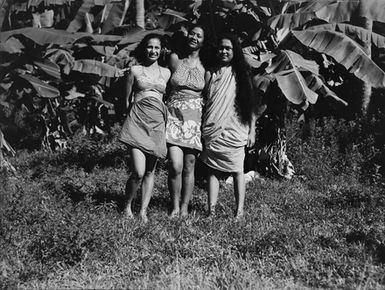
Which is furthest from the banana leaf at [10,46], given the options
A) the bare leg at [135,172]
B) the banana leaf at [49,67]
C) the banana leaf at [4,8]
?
the bare leg at [135,172]

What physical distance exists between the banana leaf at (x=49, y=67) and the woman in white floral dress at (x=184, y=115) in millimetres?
3051

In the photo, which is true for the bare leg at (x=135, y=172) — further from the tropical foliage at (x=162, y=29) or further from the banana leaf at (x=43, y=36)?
the banana leaf at (x=43, y=36)

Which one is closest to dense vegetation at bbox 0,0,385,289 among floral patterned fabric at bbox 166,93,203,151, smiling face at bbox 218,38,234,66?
floral patterned fabric at bbox 166,93,203,151

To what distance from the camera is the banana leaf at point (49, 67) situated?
27.8 feet

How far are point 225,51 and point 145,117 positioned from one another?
972 millimetres

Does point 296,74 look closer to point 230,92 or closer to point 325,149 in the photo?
point 230,92

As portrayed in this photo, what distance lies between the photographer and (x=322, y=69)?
30.7 feet

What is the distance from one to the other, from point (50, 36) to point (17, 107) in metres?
2.83

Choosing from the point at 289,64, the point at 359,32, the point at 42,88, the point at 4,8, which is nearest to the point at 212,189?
the point at 289,64

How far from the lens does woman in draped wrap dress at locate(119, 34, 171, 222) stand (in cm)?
580

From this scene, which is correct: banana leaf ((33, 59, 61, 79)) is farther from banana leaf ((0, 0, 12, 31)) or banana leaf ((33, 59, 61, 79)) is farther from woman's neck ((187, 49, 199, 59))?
woman's neck ((187, 49, 199, 59))

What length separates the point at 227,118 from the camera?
19.4 ft

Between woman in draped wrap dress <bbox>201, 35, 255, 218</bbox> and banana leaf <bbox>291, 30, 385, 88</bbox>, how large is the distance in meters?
1.67

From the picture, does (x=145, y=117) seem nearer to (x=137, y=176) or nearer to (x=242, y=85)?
(x=137, y=176)
